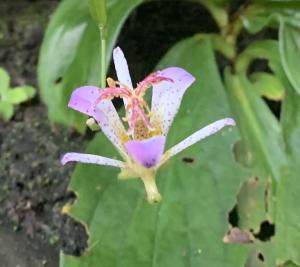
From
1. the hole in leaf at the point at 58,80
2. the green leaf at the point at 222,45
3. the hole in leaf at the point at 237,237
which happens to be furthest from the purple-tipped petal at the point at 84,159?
the green leaf at the point at 222,45

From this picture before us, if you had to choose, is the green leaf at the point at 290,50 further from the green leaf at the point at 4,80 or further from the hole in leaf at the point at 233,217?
the green leaf at the point at 4,80

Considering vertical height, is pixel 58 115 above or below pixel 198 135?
below

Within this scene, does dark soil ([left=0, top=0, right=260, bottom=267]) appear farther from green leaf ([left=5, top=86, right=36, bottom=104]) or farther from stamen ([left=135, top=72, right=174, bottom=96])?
stamen ([left=135, top=72, right=174, bottom=96])

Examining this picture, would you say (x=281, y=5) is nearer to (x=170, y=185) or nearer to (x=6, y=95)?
(x=170, y=185)

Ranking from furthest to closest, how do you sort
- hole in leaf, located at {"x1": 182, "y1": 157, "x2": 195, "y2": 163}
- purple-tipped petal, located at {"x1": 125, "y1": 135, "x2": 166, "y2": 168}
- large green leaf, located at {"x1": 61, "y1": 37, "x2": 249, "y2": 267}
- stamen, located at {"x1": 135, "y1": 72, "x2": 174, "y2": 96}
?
hole in leaf, located at {"x1": 182, "y1": 157, "x2": 195, "y2": 163} < large green leaf, located at {"x1": 61, "y1": 37, "x2": 249, "y2": 267} < stamen, located at {"x1": 135, "y1": 72, "x2": 174, "y2": 96} < purple-tipped petal, located at {"x1": 125, "y1": 135, "x2": 166, "y2": 168}

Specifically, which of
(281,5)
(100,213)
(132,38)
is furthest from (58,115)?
(281,5)

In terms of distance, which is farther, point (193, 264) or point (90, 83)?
point (90, 83)


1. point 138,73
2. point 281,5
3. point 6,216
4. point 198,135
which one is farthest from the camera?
point 138,73

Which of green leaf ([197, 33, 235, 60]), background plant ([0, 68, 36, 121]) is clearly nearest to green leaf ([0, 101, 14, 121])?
background plant ([0, 68, 36, 121])
